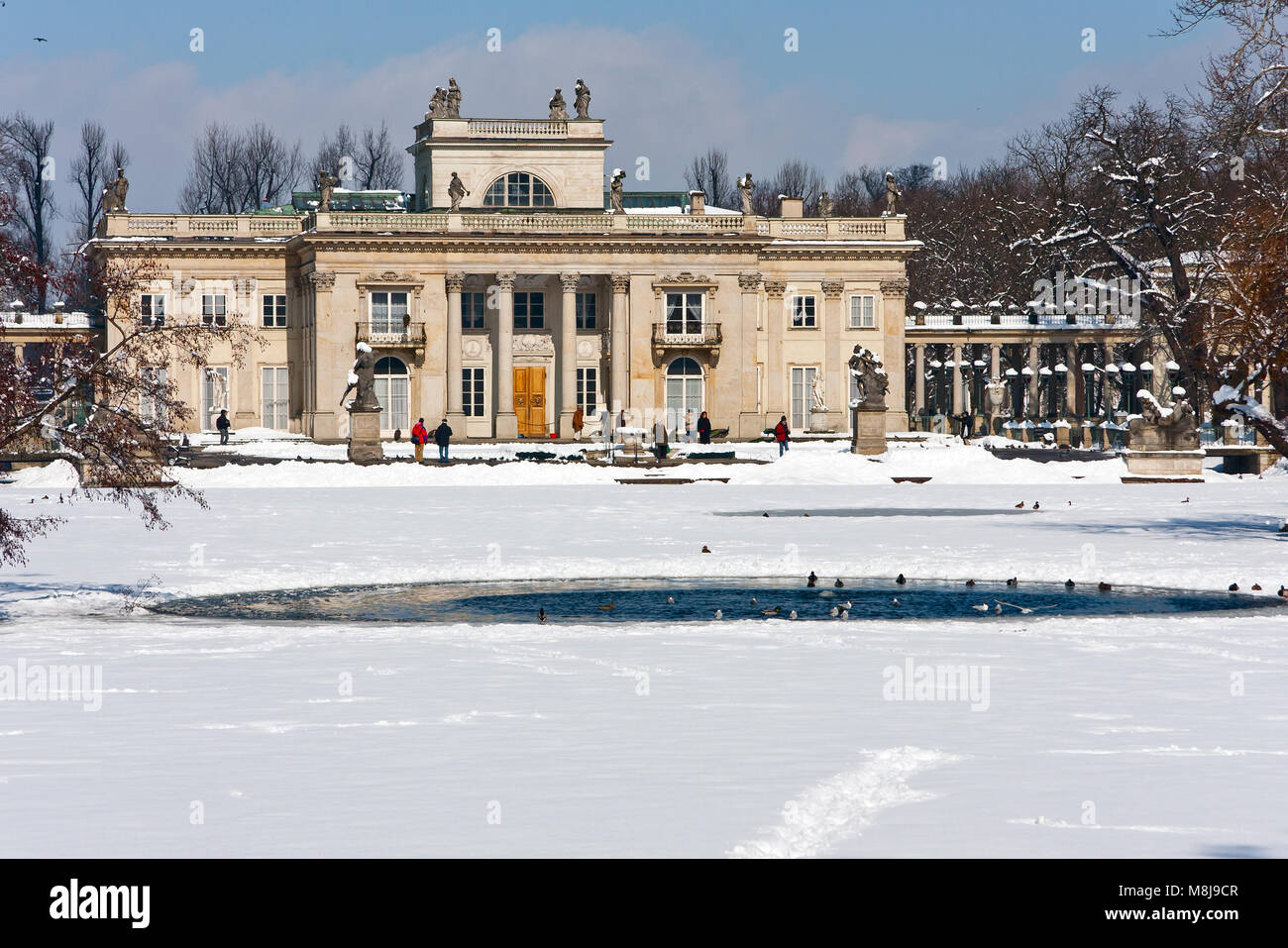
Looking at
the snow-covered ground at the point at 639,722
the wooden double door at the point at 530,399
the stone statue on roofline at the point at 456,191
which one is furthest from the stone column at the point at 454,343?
the snow-covered ground at the point at 639,722

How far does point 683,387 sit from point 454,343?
9.65 metres

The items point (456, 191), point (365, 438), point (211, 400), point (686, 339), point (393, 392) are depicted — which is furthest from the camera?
point (211, 400)

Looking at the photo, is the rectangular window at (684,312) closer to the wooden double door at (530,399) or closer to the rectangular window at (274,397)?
the wooden double door at (530,399)

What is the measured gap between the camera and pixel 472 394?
236 ft

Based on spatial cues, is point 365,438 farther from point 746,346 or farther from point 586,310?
point 746,346

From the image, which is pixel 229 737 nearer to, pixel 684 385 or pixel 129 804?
pixel 129 804

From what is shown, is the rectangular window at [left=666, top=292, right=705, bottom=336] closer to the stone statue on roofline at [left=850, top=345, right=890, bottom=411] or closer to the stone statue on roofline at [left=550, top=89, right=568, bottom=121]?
the stone statue on roofline at [left=550, top=89, right=568, bottom=121]

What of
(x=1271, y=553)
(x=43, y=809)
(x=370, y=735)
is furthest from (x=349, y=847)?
(x=1271, y=553)

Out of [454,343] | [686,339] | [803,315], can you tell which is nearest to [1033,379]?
[803,315]

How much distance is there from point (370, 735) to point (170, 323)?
309 inches

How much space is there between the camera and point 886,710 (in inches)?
485

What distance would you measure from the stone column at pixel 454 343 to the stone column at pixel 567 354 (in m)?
4.16

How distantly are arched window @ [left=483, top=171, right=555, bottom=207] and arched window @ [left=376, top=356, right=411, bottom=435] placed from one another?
831cm

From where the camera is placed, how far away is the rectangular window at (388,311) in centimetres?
7075
